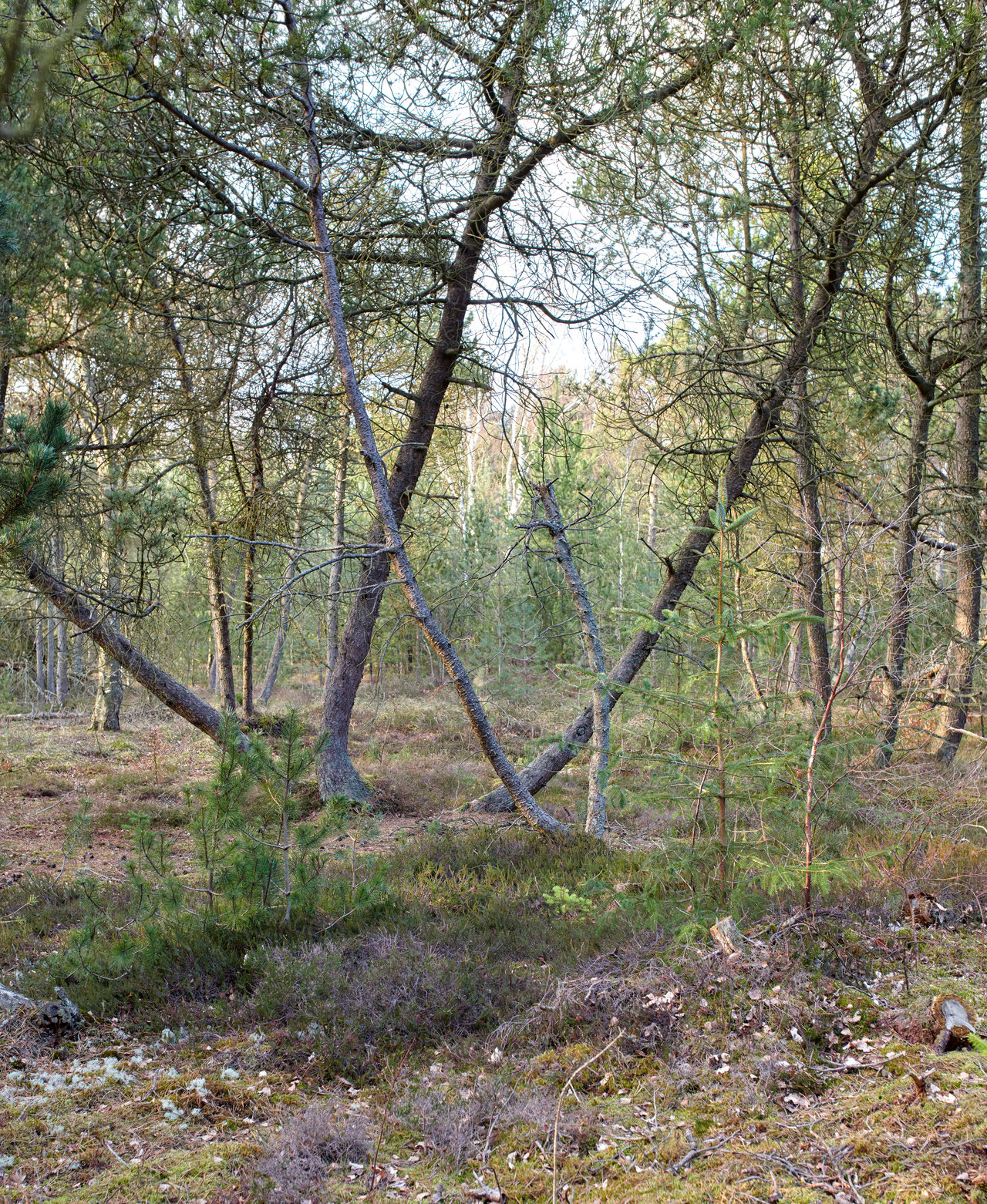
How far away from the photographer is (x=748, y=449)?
8297 mm

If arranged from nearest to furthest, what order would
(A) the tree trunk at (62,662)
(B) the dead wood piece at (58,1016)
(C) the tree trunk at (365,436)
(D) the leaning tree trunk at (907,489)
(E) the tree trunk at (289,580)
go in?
(B) the dead wood piece at (58,1016)
(C) the tree trunk at (365,436)
(E) the tree trunk at (289,580)
(D) the leaning tree trunk at (907,489)
(A) the tree trunk at (62,662)

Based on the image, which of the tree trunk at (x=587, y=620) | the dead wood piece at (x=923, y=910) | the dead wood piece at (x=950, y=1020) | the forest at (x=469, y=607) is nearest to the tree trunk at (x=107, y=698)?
the forest at (x=469, y=607)

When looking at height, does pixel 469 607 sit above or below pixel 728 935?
above

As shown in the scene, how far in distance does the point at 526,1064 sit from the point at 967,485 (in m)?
7.81

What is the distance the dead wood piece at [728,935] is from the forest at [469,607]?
0.07 feet

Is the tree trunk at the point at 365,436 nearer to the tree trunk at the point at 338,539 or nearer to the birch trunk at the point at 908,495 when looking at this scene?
the tree trunk at the point at 338,539

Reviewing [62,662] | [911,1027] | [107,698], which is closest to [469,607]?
[911,1027]

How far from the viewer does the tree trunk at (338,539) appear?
8.49m

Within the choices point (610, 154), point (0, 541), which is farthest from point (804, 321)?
point (0, 541)

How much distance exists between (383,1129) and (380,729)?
11.7 metres

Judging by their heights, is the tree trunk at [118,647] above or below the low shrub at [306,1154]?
above

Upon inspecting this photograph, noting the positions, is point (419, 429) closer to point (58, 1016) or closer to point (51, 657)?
point (58, 1016)

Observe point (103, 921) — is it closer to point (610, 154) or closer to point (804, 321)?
point (610, 154)

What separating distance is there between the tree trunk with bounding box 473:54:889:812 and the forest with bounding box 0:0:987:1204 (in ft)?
0.18
